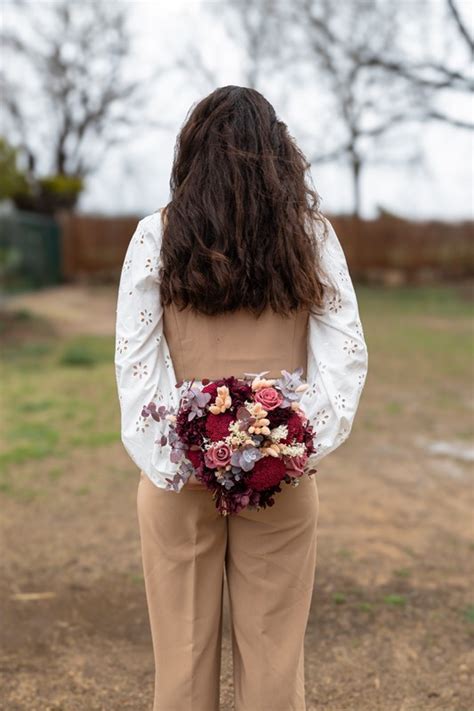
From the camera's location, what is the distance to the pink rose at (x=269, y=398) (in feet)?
6.41

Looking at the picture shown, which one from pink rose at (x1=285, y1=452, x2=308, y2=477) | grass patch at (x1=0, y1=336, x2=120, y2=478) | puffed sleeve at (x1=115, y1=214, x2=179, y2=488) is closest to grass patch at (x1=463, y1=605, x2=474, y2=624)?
pink rose at (x1=285, y1=452, x2=308, y2=477)

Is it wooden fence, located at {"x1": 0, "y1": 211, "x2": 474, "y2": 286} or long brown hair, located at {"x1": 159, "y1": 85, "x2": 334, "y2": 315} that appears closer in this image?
long brown hair, located at {"x1": 159, "y1": 85, "x2": 334, "y2": 315}

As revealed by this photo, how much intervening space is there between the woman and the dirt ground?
37.0 inches

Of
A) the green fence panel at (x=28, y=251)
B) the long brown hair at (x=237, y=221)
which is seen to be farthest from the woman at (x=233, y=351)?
the green fence panel at (x=28, y=251)

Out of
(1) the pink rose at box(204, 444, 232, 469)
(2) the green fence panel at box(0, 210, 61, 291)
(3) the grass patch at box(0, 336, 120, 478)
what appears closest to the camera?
(1) the pink rose at box(204, 444, 232, 469)

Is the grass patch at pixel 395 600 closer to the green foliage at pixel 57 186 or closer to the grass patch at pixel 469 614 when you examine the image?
the grass patch at pixel 469 614

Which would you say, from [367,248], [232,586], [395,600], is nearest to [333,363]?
[232,586]

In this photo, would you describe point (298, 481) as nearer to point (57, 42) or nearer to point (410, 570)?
point (410, 570)

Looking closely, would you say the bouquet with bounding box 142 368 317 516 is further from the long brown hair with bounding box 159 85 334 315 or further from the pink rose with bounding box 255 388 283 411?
the long brown hair with bounding box 159 85 334 315

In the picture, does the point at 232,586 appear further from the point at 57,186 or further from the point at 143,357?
the point at 57,186

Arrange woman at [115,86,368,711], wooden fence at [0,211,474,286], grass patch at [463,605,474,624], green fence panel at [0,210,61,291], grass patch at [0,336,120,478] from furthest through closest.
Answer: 1. wooden fence at [0,211,474,286]
2. green fence panel at [0,210,61,291]
3. grass patch at [0,336,120,478]
4. grass patch at [463,605,474,624]
5. woman at [115,86,368,711]

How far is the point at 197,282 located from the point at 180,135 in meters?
0.42

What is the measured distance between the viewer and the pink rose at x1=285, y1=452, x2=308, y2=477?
6.46 feet

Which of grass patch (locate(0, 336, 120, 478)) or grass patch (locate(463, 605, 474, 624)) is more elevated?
grass patch (locate(463, 605, 474, 624))
